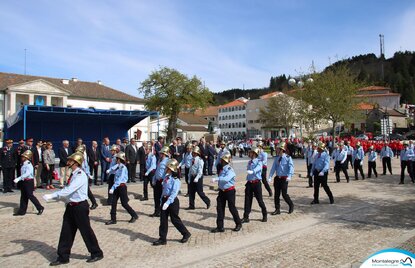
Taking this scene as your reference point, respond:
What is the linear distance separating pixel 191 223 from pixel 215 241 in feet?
5.77

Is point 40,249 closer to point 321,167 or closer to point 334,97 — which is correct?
point 321,167

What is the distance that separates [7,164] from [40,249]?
278 inches

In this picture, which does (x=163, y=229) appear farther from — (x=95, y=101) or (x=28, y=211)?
(x=95, y=101)

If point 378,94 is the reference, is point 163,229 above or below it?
below

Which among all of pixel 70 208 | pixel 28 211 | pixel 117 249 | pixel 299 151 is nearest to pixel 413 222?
pixel 117 249

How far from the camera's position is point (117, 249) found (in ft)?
23.8

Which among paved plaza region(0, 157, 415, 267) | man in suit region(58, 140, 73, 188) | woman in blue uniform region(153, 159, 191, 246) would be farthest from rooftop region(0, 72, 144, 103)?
woman in blue uniform region(153, 159, 191, 246)

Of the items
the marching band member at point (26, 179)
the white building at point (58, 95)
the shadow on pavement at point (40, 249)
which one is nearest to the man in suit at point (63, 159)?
the marching band member at point (26, 179)

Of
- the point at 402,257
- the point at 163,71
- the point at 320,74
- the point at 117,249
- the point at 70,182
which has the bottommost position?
the point at 117,249

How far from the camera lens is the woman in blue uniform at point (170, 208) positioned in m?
7.51

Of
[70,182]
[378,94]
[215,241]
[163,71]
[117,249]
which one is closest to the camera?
[70,182]

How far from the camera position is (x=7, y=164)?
43.1ft

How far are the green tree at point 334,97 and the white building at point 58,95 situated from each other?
23.2m

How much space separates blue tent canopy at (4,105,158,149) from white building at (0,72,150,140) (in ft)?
65.9
